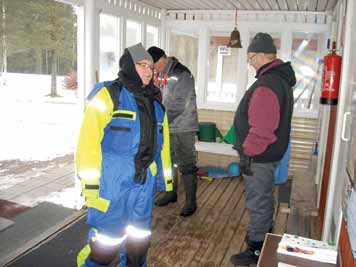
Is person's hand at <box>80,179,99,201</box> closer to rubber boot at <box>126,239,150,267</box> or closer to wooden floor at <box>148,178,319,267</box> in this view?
rubber boot at <box>126,239,150,267</box>

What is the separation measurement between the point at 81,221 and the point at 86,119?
1.91 m

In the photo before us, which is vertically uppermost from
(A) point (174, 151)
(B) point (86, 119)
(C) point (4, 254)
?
(B) point (86, 119)

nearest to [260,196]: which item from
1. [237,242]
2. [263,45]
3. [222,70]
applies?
[237,242]

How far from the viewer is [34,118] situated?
5953mm

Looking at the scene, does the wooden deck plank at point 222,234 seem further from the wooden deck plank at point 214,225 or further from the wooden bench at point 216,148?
the wooden bench at point 216,148

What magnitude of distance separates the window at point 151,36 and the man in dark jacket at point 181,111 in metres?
1.70

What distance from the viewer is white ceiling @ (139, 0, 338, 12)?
4.68 metres

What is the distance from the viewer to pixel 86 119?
2.12 metres

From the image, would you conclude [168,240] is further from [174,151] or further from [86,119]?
[86,119]

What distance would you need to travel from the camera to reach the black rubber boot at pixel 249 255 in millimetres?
2922

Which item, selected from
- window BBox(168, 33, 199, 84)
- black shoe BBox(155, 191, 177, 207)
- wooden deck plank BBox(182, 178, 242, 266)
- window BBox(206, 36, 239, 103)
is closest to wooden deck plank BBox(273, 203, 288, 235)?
wooden deck plank BBox(182, 178, 242, 266)

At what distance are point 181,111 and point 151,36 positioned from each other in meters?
2.24

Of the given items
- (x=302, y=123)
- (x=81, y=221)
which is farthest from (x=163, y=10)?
(x=81, y=221)

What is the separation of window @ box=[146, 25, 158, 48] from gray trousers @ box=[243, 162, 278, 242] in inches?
129
